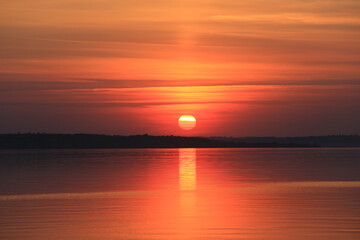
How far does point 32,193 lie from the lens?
36812 mm

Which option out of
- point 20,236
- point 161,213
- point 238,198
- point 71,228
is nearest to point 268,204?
point 238,198

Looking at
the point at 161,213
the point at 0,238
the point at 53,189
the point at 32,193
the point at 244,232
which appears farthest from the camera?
the point at 53,189

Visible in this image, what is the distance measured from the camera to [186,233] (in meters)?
22.0

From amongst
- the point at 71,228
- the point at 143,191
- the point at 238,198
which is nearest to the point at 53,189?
the point at 143,191

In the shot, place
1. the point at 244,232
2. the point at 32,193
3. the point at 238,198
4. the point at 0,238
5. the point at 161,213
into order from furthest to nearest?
the point at 32,193 → the point at 238,198 → the point at 161,213 → the point at 244,232 → the point at 0,238

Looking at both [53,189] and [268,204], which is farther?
[53,189]

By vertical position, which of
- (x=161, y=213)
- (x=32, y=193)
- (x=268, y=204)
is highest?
(x=32, y=193)

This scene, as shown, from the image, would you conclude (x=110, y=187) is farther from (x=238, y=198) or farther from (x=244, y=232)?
(x=244, y=232)

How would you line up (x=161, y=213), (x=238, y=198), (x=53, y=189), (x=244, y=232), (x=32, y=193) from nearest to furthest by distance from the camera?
(x=244, y=232) < (x=161, y=213) < (x=238, y=198) < (x=32, y=193) < (x=53, y=189)

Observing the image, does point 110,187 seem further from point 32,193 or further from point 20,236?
point 20,236

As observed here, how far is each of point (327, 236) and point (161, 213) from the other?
7.96 metres

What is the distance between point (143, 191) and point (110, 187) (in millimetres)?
4021

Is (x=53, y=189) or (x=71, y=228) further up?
(x=53, y=189)

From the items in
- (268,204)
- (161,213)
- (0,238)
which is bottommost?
(0,238)
